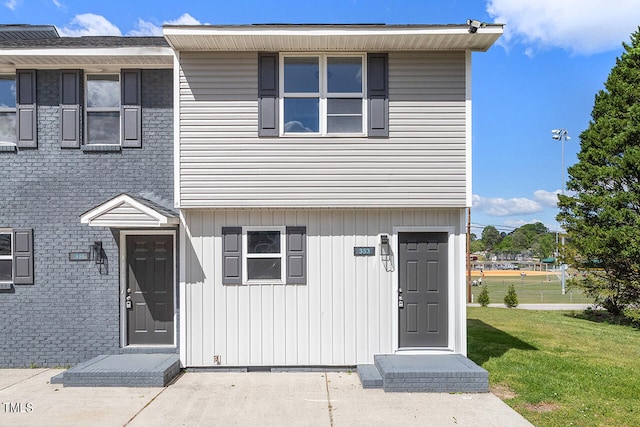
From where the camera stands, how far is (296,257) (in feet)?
21.2

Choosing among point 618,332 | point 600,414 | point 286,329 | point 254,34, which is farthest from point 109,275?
point 618,332

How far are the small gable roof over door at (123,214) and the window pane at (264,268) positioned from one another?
1.53m

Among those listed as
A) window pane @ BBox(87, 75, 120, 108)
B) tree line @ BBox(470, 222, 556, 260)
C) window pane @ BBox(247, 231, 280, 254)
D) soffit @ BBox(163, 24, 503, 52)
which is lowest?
tree line @ BBox(470, 222, 556, 260)

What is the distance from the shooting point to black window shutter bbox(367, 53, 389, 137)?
6355mm

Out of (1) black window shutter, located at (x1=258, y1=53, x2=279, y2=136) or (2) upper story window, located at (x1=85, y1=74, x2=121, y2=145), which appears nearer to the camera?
(1) black window shutter, located at (x1=258, y1=53, x2=279, y2=136)

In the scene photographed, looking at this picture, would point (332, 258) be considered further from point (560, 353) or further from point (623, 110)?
point (623, 110)

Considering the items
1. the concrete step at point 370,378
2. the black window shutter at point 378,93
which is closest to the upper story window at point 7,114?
the black window shutter at point 378,93

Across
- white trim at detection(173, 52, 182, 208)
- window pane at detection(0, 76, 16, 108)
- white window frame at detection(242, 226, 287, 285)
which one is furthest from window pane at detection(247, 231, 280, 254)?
window pane at detection(0, 76, 16, 108)

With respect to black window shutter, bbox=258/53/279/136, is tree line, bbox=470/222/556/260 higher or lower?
lower

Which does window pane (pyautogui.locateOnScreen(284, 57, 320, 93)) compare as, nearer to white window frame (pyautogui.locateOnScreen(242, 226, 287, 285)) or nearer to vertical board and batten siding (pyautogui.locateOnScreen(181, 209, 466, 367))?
vertical board and batten siding (pyautogui.locateOnScreen(181, 209, 466, 367))

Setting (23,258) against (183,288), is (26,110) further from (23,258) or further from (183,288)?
(183,288)

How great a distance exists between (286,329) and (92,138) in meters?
4.69

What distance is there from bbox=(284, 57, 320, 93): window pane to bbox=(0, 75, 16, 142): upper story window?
4.88 m

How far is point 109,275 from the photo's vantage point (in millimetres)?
6629
